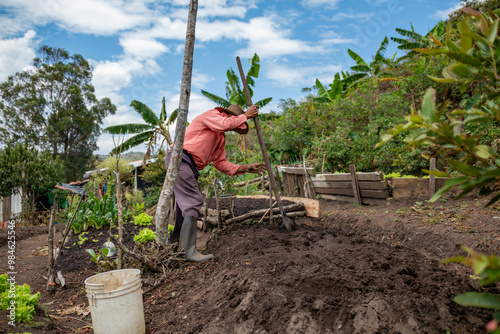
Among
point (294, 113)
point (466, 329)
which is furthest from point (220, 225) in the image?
point (294, 113)

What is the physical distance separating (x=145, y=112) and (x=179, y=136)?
27.5 feet

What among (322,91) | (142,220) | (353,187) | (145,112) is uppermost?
(322,91)

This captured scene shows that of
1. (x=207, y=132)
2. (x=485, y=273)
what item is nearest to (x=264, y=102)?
(x=207, y=132)

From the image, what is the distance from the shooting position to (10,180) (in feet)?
43.9

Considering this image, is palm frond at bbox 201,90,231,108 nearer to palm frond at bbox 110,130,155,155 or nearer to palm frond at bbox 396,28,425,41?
palm frond at bbox 110,130,155,155

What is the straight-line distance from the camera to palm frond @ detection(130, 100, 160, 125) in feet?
38.2

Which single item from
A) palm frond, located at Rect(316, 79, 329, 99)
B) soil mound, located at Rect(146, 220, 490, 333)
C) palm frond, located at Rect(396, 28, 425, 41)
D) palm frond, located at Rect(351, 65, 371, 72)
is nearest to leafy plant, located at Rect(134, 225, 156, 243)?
soil mound, located at Rect(146, 220, 490, 333)

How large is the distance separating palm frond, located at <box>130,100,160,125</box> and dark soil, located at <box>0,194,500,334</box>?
7.34 metres

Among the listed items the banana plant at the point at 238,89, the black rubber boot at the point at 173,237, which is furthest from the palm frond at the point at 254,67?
the black rubber boot at the point at 173,237

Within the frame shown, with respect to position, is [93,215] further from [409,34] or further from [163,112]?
[409,34]

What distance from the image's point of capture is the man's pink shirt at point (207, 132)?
4.09 metres

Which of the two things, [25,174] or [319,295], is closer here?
[319,295]

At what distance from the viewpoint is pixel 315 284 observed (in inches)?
103

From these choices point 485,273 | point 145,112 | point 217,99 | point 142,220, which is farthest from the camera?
point 217,99
